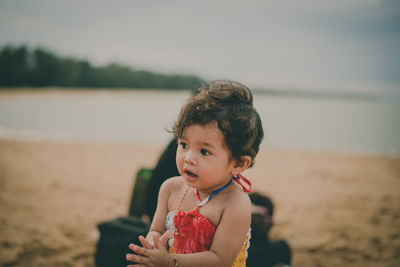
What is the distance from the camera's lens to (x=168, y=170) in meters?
2.64

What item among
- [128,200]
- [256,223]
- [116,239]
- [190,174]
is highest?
[190,174]

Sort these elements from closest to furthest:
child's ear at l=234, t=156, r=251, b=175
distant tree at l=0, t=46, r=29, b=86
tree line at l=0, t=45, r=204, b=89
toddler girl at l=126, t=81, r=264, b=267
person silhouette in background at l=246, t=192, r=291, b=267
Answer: toddler girl at l=126, t=81, r=264, b=267
child's ear at l=234, t=156, r=251, b=175
person silhouette in background at l=246, t=192, r=291, b=267
distant tree at l=0, t=46, r=29, b=86
tree line at l=0, t=45, r=204, b=89

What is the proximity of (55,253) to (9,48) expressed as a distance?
5814 centimetres

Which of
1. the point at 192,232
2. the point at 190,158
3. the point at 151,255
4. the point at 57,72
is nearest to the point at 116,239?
the point at 192,232

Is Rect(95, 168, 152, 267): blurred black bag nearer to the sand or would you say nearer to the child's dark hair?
the sand

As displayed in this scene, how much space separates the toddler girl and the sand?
253cm

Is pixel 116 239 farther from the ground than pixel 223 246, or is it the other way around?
pixel 223 246

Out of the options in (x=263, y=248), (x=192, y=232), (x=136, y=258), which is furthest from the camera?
(x=263, y=248)

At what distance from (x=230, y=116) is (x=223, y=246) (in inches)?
24.5

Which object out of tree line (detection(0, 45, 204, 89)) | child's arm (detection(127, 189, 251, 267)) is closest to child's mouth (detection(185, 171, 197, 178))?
child's arm (detection(127, 189, 251, 267))

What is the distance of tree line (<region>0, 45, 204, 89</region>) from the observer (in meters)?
47.5

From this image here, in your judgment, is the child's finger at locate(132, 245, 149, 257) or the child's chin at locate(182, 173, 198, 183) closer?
the child's finger at locate(132, 245, 149, 257)

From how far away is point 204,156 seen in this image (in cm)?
132

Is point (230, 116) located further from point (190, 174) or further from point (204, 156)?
point (190, 174)
